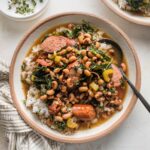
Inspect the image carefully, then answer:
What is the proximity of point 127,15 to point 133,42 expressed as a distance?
152 millimetres

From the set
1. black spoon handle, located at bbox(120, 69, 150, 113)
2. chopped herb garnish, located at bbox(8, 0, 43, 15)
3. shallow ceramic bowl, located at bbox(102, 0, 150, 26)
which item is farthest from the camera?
chopped herb garnish, located at bbox(8, 0, 43, 15)

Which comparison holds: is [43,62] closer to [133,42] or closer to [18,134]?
[18,134]

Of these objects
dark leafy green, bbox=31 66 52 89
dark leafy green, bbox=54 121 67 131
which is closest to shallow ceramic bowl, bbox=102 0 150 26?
dark leafy green, bbox=31 66 52 89

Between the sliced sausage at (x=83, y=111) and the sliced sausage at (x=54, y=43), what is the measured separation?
0.30m

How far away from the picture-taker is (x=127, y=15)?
2271 millimetres

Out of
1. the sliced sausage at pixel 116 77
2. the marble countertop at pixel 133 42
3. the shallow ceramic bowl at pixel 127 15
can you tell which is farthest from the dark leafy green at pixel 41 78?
the shallow ceramic bowl at pixel 127 15

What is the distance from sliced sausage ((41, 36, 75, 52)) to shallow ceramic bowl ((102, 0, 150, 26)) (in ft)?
0.87

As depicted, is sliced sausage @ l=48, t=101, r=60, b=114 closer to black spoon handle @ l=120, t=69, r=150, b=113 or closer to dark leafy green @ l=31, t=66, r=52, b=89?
dark leafy green @ l=31, t=66, r=52, b=89

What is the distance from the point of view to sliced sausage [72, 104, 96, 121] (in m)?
2.14

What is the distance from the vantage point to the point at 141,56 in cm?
233

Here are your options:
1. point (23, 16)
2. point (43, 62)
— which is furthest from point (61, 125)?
point (23, 16)

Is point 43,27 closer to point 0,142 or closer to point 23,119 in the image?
point 23,119

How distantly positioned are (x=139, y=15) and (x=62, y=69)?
1.68 ft

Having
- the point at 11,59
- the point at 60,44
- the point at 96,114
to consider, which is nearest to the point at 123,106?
the point at 96,114
